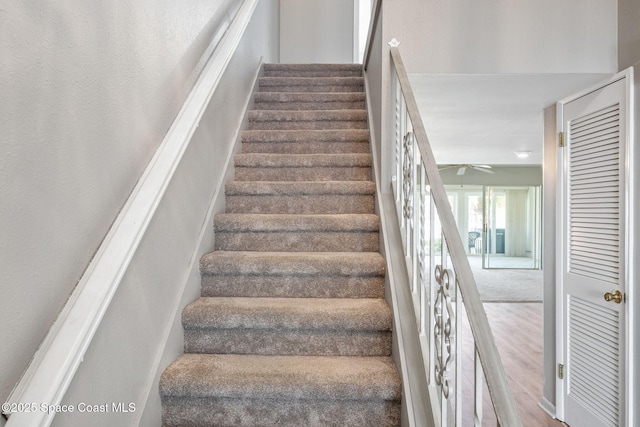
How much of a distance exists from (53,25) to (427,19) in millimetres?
1868

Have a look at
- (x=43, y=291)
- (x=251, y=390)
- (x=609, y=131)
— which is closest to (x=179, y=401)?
(x=251, y=390)

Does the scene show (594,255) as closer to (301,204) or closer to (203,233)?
(301,204)

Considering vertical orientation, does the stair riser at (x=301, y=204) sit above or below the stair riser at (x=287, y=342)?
above

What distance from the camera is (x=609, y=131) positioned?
90.4 inches

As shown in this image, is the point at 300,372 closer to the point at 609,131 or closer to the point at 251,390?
the point at 251,390

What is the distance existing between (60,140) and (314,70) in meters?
3.29

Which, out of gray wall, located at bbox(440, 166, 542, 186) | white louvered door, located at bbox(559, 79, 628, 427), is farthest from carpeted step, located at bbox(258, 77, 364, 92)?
gray wall, located at bbox(440, 166, 542, 186)

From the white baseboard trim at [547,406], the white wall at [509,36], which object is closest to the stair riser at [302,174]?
the white wall at [509,36]

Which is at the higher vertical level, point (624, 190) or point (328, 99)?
point (328, 99)

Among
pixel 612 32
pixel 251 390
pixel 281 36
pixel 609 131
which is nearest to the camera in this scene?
pixel 251 390

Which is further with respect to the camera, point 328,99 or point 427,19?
point 328,99

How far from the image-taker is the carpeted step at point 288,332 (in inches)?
62.6

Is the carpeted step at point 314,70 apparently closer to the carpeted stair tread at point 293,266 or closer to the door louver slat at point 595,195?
the door louver slat at point 595,195

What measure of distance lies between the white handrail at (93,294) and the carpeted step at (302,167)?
3.25ft
